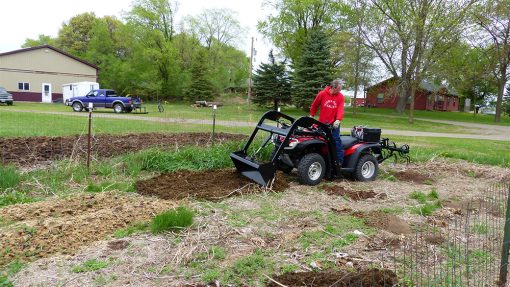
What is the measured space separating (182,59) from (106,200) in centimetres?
5010

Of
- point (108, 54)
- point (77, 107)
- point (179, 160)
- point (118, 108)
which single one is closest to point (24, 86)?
point (108, 54)

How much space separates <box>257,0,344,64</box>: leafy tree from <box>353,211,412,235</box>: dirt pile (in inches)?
1392

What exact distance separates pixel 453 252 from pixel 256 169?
298 centimetres

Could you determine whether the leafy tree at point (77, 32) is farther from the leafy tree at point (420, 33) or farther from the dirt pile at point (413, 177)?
the dirt pile at point (413, 177)

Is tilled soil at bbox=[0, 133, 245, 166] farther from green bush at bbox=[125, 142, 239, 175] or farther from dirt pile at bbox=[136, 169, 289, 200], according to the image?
dirt pile at bbox=[136, 169, 289, 200]

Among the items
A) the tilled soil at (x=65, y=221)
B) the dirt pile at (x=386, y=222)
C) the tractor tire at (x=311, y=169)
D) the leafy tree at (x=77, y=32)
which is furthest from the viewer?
the leafy tree at (x=77, y=32)

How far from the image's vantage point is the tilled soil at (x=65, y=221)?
3.68 meters

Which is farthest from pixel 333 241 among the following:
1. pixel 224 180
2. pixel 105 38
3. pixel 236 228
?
pixel 105 38

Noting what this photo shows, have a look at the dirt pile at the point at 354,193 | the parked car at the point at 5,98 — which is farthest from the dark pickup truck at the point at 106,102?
the dirt pile at the point at 354,193

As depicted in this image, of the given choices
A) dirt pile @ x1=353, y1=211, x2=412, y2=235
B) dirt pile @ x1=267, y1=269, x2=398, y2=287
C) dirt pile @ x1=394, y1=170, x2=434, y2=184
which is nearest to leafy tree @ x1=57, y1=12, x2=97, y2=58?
dirt pile @ x1=394, y1=170, x2=434, y2=184

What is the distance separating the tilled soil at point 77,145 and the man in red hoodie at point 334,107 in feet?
9.60

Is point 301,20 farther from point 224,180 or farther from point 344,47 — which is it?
point 224,180

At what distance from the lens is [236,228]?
4.37 metres

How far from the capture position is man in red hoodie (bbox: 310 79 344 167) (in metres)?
6.94
